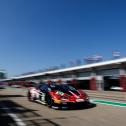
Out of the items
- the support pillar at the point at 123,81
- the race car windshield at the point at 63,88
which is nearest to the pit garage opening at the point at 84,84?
the support pillar at the point at 123,81

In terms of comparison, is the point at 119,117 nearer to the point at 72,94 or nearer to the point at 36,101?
the point at 72,94

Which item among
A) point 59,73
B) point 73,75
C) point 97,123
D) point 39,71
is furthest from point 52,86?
point 39,71

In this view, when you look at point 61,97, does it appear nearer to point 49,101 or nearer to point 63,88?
point 49,101

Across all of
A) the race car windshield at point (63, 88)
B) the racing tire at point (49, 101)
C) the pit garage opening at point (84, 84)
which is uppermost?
the pit garage opening at point (84, 84)

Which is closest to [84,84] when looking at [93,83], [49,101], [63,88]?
[93,83]

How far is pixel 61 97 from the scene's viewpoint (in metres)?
13.4

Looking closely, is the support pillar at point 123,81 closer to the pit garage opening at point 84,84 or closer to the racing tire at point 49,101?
the pit garage opening at point 84,84

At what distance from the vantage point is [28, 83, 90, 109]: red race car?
1315cm

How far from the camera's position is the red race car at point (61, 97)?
518 inches

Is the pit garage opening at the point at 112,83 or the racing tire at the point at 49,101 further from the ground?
the pit garage opening at the point at 112,83

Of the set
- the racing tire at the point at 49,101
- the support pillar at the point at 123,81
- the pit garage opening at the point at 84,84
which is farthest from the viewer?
the pit garage opening at the point at 84,84

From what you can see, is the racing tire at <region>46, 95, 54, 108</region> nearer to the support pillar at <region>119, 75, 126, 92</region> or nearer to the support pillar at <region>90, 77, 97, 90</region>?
the support pillar at <region>119, 75, 126, 92</region>

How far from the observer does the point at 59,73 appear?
233 feet

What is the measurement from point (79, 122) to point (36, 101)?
793cm
